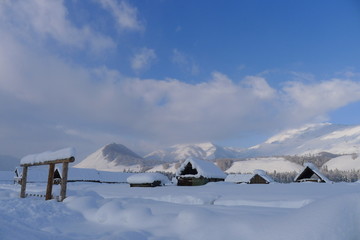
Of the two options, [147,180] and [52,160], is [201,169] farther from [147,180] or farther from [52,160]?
[52,160]

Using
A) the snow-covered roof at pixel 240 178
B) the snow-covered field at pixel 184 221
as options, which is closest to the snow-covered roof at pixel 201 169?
the snow-covered roof at pixel 240 178

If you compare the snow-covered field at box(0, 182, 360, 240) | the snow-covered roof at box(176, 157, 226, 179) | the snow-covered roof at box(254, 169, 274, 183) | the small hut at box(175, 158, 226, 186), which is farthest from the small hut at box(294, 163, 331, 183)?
the snow-covered field at box(0, 182, 360, 240)

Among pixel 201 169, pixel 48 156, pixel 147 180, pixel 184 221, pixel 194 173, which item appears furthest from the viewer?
pixel 147 180

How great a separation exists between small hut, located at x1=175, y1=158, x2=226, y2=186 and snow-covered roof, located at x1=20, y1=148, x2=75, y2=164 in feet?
43.5

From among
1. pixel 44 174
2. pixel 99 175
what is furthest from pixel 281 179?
pixel 44 174

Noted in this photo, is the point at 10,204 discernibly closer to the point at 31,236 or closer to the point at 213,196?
the point at 31,236

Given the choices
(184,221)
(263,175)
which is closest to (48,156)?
(184,221)

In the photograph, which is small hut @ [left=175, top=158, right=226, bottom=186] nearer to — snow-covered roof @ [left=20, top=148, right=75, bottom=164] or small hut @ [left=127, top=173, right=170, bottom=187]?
small hut @ [left=127, top=173, right=170, bottom=187]

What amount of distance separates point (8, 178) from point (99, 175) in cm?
2009

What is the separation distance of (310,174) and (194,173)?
1105cm

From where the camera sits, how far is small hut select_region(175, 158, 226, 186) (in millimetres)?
25013

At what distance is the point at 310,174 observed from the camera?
1019 inches

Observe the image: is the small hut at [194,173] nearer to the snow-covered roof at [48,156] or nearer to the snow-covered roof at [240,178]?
the snow-covered roof at [48,156]

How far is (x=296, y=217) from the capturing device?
5.11 m
